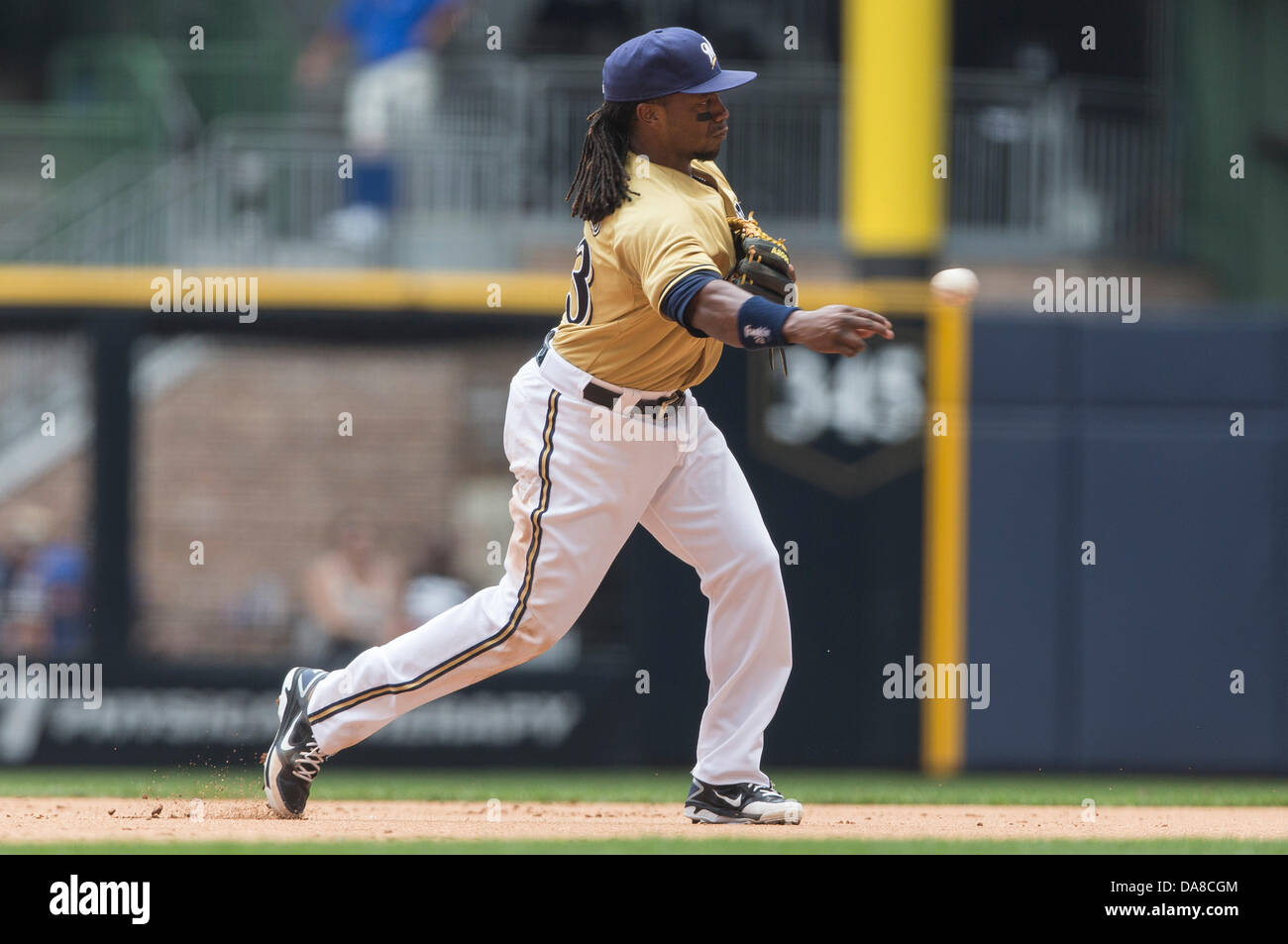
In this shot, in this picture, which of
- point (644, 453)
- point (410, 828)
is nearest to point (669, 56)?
point (644, 453)

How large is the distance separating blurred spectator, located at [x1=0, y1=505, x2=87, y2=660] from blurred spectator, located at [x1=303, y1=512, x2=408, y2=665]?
103cm

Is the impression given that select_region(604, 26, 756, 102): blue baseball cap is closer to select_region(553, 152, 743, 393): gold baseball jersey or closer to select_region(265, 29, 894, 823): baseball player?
select_region(265, 29, 894, 823): baseball player

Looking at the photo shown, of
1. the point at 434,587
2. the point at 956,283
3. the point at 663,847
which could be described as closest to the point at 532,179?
the point at 434,587

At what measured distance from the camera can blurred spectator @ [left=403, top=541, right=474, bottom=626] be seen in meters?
8.27

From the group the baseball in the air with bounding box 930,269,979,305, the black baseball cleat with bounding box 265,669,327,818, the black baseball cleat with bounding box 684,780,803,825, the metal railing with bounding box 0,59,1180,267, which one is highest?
the metal railing with bounding box 0,59,1180,267

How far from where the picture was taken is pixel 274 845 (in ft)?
13.5

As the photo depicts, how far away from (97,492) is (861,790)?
379 centimetres

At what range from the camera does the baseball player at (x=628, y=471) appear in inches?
181

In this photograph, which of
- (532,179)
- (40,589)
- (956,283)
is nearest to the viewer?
(956,283)

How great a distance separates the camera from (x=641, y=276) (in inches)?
174

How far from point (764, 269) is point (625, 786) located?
326 cm

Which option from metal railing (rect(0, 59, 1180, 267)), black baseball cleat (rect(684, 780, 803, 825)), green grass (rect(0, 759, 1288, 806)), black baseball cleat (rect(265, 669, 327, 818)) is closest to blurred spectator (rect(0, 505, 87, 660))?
green grass (rect(0, 759, 1288, 806))

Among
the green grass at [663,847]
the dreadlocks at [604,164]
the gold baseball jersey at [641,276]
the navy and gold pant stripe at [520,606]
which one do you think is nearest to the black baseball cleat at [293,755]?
the navy and gold pant stripe at [520,606]

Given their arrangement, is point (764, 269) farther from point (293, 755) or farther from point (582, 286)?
point (293, 755)
